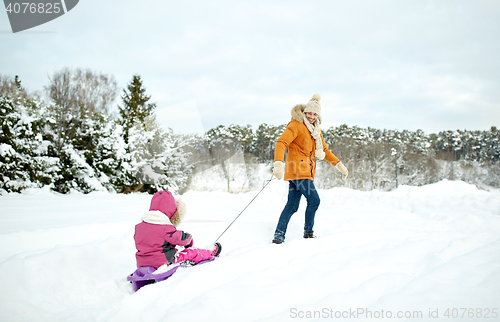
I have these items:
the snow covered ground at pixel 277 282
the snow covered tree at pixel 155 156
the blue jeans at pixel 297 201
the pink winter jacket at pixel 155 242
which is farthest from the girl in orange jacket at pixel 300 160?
the snow covered tree at pixel 155 156

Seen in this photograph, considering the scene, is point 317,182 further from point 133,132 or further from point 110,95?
point 110,95

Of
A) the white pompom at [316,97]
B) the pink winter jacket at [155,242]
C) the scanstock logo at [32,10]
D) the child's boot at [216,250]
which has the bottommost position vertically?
the child's boot at [216,250]

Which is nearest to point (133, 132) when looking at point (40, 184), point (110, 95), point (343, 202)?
point (40, 184)

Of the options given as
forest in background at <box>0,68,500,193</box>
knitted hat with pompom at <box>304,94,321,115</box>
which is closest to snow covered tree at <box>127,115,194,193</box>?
forest in background at <box>0,68,500,193</box>

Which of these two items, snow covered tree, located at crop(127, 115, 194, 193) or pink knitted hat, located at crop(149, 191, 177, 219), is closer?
pink knitted hat, located at crop(149, 191, 177, 219)

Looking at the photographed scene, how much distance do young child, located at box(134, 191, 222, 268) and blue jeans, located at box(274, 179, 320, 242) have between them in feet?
3.06

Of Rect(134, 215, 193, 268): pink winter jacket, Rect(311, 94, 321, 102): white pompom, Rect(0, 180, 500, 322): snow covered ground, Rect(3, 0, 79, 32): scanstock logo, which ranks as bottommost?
Rect(0, 180, 500, 322): snow covered ground

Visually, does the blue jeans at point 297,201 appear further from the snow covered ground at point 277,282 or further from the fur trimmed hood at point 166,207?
the fur trimmed hood at point 166,207

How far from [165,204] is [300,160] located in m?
1.50

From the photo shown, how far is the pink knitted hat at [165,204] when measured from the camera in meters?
2.37

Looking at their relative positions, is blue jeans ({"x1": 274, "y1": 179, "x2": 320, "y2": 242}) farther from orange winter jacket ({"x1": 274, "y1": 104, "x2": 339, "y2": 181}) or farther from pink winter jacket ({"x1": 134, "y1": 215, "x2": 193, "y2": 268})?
pink winter jacket ({"x1": 134, "y1": 215, "x2": 193, "y2": 268})

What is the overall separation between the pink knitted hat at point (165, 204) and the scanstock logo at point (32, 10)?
5.25 metres

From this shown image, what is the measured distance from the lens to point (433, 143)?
38.0 m

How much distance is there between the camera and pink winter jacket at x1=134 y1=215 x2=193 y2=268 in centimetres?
222
